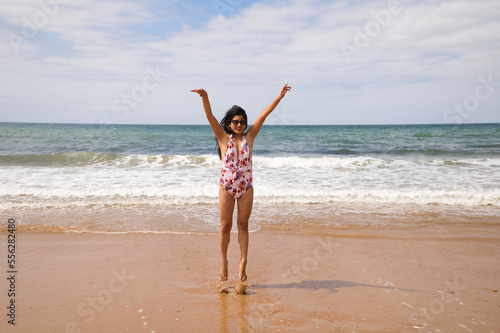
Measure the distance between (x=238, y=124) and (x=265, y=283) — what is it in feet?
6.20

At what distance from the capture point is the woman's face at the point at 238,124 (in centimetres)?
372

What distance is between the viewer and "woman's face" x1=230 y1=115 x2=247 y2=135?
372 centimetres

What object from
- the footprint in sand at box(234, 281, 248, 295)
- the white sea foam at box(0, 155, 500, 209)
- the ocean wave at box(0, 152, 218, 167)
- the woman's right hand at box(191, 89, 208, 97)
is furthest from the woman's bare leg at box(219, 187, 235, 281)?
the ocean wave at box(0, 152, 218, 167)

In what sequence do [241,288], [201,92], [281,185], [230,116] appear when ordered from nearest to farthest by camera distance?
1. [201,92]
2. [241,288]
3. [230,116]
4. [281,185]

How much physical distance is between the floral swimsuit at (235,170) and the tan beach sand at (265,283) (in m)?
1.16

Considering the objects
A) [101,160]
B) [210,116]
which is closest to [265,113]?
[210,116]

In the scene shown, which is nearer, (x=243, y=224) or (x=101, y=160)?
(x=243, y=224)

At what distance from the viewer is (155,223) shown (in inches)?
261

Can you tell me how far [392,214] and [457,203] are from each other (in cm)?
232

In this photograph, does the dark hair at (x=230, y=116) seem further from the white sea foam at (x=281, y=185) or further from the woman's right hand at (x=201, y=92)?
the white sea foam at (x=281, y=185)

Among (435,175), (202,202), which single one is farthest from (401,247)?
(435,175)

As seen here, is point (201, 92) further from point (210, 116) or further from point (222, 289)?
point (222, 289)

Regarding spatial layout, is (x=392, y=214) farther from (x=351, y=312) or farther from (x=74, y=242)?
(x=74, y=242)

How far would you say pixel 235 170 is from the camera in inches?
146
